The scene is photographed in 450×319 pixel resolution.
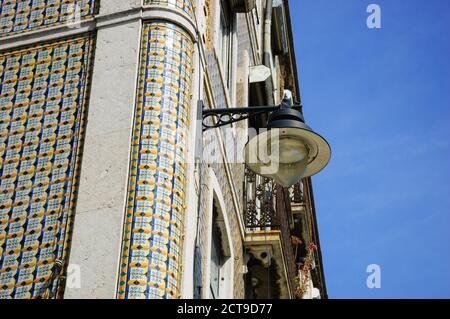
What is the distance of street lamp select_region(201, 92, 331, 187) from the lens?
11289 mm

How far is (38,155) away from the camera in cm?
1134

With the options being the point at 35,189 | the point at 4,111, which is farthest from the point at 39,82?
the point at 35,189

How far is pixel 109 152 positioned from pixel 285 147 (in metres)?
1.72

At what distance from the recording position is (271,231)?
637 inches

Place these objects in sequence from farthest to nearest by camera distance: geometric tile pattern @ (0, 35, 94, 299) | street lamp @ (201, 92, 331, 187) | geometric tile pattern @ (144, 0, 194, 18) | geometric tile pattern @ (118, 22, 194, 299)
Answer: geometric tile pattern @ (144, 0, 194, 18)
street lamp @ (201, 92, 331, 187)
geometric tile pattern @ (0, 35, 94, 299)
geometric tile pattern @ (118, 22, 194, 299)

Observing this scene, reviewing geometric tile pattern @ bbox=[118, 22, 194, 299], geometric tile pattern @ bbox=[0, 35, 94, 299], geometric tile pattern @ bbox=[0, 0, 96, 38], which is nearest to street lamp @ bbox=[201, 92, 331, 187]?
geometric tile pattern @ bbox=[118, 22, 194, 299]

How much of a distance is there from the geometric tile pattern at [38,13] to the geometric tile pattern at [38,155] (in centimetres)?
30

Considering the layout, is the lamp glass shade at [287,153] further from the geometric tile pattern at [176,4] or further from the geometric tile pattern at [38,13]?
the geometric tile pattern at [38,13]

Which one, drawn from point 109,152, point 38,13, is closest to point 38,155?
point 109,152

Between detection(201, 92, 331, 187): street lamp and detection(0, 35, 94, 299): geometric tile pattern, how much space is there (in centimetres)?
160

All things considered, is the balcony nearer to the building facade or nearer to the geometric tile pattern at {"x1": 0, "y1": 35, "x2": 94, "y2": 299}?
the building facade

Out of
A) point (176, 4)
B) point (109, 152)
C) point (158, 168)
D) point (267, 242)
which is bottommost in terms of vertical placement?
point (158, 168)

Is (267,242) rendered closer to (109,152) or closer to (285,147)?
(285,147)

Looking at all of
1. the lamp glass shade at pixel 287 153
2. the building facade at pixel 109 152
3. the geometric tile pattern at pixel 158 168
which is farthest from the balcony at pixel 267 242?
the geometric tile pattern at pixel 158 168
